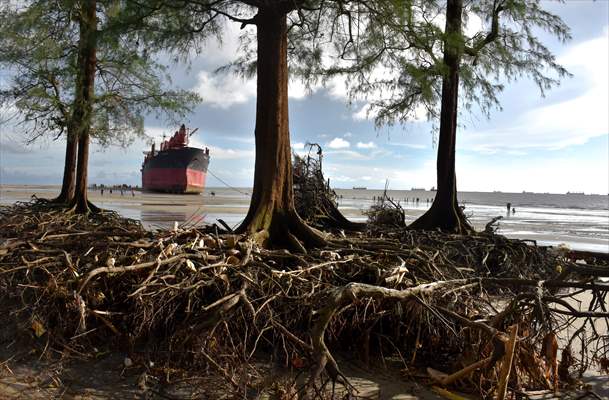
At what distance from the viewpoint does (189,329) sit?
3879mm

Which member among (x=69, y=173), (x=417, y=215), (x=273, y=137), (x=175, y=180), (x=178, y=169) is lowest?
(x=417, y=215)

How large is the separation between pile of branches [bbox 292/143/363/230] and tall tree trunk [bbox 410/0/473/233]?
2.34m

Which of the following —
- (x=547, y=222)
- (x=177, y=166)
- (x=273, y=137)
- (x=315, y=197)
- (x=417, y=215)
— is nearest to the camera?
(x=273, y=137)

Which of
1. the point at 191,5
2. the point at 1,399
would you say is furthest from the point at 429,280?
the point at 191,5

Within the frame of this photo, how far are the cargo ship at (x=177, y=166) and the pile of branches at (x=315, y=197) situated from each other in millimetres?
41943

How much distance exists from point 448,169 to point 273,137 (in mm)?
6964

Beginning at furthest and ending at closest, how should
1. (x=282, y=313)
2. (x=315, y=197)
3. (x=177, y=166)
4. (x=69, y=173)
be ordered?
(x=177, y=166)
(x=69, y=173)
(x=315, y=197)
(x=282, y=313)

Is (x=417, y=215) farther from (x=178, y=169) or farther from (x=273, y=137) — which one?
(x=178, y=169)

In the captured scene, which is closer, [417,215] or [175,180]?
[417,215]

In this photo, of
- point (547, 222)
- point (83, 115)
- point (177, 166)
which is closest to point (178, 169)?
point (177, 166)

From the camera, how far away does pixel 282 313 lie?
430cm

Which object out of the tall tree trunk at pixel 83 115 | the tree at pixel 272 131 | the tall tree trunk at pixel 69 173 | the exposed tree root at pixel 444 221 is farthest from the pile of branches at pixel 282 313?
the tall tree trunk at pixel 69 173

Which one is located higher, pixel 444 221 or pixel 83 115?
pixel 83 115

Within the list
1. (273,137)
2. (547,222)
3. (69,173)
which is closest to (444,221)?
(273,137)
